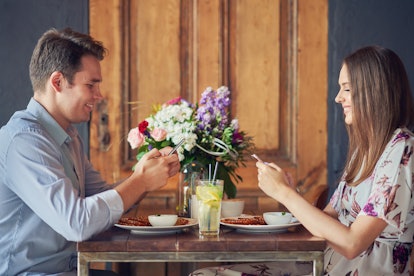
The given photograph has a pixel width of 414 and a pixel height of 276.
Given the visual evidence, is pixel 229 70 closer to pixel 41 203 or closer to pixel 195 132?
pixel 195 132

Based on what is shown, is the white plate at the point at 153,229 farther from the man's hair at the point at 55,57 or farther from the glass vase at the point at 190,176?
the man's hair at the point at 55,57

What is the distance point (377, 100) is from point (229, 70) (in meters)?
1.65

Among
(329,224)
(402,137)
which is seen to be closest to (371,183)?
(402,137)

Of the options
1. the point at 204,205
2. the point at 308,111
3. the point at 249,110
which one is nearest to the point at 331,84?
the point at 308,111

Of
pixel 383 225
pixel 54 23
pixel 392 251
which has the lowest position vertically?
pixel 392 251

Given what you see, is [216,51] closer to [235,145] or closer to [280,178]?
[235,145]

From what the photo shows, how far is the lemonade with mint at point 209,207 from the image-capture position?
6.40 ft

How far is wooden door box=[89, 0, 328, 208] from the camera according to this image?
145 inches

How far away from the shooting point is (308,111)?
374 centimetres

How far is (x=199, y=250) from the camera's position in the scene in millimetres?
1829

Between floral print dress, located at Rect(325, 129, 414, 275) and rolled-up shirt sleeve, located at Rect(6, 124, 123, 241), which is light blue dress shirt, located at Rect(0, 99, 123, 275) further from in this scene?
floral print dress, located at Rect(325, 129, 414, 275)

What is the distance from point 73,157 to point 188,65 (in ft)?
4.99

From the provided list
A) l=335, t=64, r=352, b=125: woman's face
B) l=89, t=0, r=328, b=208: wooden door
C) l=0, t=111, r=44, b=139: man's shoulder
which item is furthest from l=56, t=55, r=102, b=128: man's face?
l=89, t=0, r=328, b=208: wooden door

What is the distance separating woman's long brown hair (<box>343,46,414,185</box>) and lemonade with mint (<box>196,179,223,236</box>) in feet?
1.76
